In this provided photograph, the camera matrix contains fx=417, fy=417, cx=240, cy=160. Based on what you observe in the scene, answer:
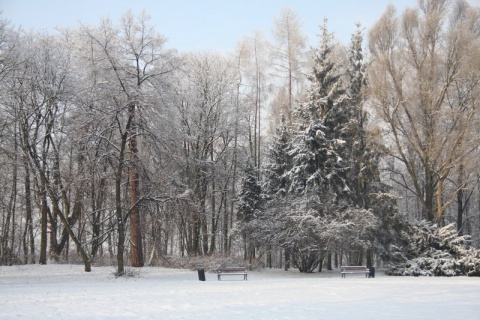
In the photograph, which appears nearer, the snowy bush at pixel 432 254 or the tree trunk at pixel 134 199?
the tree trunk at pixel 134 199

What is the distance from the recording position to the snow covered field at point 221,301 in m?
9.97

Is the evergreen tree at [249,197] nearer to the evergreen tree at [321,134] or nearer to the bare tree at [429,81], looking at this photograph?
the evergreen tree at [321,134]

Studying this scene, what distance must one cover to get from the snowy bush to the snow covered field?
8.31 m

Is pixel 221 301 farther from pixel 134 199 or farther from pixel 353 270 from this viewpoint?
pixel 353 270

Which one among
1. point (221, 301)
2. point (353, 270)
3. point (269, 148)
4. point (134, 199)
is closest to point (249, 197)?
A: point (269, 148)

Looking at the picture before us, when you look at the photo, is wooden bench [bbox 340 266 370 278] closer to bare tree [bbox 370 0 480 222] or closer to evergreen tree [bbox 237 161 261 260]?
bare tree [bbox 370 0 480 222]

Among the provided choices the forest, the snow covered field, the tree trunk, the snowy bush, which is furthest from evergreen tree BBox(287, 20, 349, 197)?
the tree trunk

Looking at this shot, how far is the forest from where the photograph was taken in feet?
65.8

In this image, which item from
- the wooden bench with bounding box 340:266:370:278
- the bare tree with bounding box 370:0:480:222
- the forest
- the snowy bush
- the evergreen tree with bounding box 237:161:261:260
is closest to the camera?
the forest

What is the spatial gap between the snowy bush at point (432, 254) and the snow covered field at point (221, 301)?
831 cm

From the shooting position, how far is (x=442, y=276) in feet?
74.6

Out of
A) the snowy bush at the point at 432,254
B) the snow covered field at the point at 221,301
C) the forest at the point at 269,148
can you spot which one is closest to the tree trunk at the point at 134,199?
the forest at the point at 269,148

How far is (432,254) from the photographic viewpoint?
2386 cm

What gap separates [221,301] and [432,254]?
16532mm
